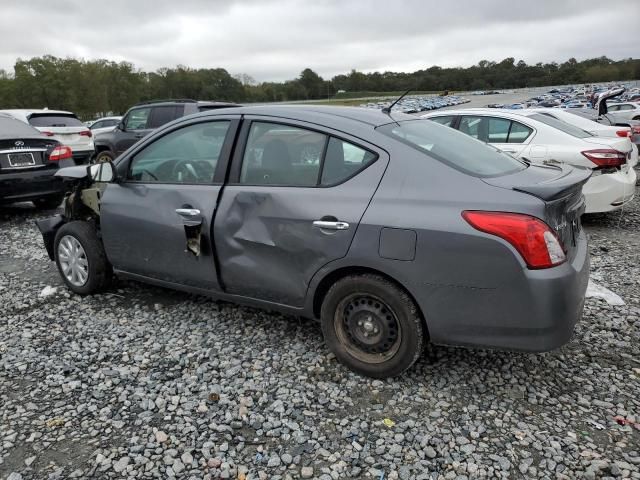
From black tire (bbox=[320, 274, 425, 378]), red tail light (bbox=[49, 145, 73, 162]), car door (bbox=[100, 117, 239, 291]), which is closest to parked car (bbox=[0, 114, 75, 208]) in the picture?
red tail light (bbox=[49, 145, 73, 162])

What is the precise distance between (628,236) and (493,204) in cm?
467

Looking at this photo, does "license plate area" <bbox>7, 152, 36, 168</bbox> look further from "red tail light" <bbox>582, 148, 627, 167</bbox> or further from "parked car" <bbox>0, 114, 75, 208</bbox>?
"red tail light" <bbox>582, 148, 627, 167</bbox>

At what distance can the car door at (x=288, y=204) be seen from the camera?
2.88m

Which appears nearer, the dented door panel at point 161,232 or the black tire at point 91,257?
the dented door panel at point 161,232

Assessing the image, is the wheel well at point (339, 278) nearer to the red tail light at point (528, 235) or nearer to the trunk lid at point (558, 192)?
the red tail light at point (528, 235)

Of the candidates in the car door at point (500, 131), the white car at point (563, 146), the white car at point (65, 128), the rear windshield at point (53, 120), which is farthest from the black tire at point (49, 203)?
the car door at point (500, 131)

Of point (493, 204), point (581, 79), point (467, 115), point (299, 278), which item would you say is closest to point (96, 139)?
point (467, 115)

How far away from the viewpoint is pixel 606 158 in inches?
245

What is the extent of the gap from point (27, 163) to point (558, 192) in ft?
23.3

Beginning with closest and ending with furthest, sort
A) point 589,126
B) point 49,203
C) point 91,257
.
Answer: point 91,257 → point 49,203 → point 589,126

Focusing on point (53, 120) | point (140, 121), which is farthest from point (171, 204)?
point (53, 120)

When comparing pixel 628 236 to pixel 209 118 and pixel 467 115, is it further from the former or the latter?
pixel 209 118

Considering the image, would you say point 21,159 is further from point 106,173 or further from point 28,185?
point 106,173

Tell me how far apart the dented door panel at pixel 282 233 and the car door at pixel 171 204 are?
17 cm
